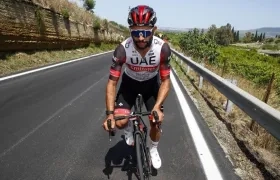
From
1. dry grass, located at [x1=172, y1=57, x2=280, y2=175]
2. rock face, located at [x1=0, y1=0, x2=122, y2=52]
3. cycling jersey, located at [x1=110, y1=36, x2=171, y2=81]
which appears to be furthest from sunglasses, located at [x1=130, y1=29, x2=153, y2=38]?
rock face, located at [x1=0, y1=0, x2=122, y2=52]

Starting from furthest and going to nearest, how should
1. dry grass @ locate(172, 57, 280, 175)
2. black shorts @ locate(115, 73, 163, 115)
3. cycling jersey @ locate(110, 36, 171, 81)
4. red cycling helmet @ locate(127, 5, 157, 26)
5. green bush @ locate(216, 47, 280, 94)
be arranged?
green bush @ locate(216, 47, 280, 94) < dry grass @ locate(172, 57, 280, 175) < black shorts @ locate(115, 73, 163, 115) < cycling jersey @ locate(110, 36, 171, 81) < red cycling helmet @ locate(127, 5, 157, 26)

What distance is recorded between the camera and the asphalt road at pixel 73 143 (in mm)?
3984

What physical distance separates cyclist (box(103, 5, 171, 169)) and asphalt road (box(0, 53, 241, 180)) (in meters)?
0.49

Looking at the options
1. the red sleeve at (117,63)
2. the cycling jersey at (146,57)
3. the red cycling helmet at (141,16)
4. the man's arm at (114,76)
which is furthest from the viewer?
the cycling jersey at (146,57)

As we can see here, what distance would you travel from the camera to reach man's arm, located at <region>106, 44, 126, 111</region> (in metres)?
3.55

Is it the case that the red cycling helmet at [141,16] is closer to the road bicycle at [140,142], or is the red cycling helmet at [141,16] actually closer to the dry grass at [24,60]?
the road bicycle at [140,142]

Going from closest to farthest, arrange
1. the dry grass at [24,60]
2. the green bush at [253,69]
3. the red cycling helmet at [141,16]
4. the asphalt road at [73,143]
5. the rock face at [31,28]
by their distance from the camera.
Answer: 1. the red cycling helmet at [141,16]
2. the asphalt road at [73,143]
3. the dry grass at [24,60]
4. the rock face at [31,28]
5. the green bush at [253,69]

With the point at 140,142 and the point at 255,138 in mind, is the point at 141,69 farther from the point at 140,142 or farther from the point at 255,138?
the point at 255,138

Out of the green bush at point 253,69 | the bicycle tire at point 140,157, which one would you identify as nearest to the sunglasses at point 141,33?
the bicycle tire at point 140,157

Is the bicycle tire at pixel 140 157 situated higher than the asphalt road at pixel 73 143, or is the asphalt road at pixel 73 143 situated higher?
the bicycle tire at pixel 140 157

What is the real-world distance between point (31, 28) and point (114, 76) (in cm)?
1471

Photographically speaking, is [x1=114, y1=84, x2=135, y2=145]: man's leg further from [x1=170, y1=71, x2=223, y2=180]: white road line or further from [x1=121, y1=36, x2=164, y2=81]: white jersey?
[x1=170, y1=71, x2=223, y2=180]: white road line

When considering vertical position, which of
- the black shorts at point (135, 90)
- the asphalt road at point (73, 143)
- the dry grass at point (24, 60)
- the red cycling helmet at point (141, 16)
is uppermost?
the red cycling helmet at point (141, 16)

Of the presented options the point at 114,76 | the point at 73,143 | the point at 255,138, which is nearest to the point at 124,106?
the point at 114,76
